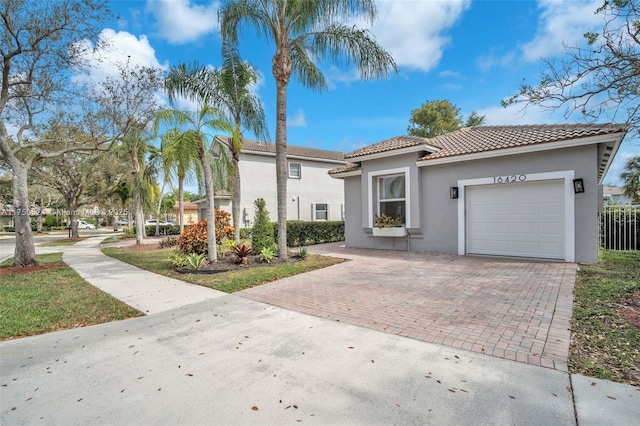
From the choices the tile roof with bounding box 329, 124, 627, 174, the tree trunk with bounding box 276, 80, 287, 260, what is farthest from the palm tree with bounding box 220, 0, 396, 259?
the tile roof with bounding box 329, 124, 627, 174

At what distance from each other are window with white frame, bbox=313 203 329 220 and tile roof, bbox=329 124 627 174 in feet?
30.4

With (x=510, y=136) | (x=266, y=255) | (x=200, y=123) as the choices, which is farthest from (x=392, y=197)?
(x=200, y=123)

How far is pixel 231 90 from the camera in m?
11.3

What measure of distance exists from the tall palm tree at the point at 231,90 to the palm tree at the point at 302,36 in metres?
1.34

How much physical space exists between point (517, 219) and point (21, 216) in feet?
51.0

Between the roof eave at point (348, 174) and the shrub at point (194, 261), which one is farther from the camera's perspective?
the roof eave at point (348, 174)

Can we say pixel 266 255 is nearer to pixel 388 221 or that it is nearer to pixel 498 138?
pixel 388 221

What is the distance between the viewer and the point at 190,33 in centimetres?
1144

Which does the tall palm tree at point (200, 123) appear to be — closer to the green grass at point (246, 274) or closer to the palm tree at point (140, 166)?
the green grass at point (246, 274)

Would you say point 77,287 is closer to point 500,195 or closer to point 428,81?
point 500,195

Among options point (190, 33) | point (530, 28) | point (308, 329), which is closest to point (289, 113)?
point (190, 33)

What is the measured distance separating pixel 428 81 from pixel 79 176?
84.3ft

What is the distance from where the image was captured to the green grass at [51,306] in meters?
4.95

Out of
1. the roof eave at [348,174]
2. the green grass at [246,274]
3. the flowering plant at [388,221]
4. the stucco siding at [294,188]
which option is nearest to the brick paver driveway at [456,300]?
the green grass at [246,274]
